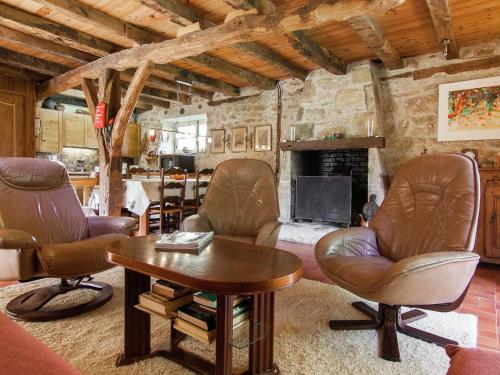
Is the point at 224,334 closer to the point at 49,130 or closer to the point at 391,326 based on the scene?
the point at 391,326

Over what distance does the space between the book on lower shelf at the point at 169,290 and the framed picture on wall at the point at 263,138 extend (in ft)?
14.5

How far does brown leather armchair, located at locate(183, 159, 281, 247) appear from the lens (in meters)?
2.65

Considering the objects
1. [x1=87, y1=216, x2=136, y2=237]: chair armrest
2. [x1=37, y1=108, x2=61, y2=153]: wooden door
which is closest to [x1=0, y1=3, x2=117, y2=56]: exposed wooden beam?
[x1=87, y1=216, x2=136, y2=237]: chair armrest

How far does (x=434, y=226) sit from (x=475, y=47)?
10.5 ft

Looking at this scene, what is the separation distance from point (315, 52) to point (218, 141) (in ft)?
9.57

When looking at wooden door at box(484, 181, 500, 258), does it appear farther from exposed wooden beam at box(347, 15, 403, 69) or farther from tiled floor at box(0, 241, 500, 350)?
exposed wooden beam at box(347, 15, 403, 69)

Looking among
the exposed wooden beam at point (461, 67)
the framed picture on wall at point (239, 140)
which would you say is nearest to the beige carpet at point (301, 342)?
the exposed wooden beam at point (461, 67)

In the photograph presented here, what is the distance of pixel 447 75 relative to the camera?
13.9 ft

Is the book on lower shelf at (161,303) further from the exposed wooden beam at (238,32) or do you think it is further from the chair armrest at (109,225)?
the exposed wooden beam at (238,32)

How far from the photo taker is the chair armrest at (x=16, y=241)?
1787mm

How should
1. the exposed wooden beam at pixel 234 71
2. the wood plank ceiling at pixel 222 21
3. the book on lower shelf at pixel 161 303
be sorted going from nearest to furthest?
the book on lower shelf at pixel 161 303
the wood plank ceiling at pixel 222 21
the exposed wooden beam at pixel 234 71

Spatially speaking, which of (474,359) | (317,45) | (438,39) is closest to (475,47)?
(438,39)

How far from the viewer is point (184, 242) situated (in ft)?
5.66

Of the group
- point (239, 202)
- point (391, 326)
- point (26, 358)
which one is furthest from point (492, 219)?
point (26, 358)
